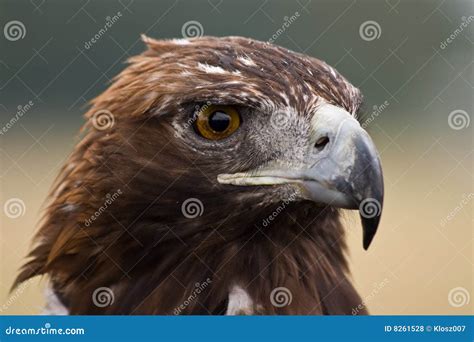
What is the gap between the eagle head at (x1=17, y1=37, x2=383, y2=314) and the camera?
233 cm

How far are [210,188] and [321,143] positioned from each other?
0.39 meters

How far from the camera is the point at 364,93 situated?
334 cm

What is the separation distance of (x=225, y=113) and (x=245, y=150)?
0.13 m

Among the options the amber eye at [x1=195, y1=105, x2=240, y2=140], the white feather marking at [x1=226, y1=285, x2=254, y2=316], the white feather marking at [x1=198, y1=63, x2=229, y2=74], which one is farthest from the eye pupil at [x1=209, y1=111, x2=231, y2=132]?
the white feather marking at [x1=226, y1=285, x2=254, y2=316]

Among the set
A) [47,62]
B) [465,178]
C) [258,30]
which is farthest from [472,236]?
[47,62]

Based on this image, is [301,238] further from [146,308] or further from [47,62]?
[47,62]

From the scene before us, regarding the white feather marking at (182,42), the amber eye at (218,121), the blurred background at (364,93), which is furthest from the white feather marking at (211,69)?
the blurred background at (364,93)

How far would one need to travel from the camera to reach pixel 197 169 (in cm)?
241

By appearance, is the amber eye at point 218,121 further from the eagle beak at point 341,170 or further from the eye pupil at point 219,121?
the eagle beak at point 341,170

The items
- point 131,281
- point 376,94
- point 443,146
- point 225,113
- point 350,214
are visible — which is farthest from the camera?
point 443,146

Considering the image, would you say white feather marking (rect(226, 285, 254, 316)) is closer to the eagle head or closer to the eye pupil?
the eagle head

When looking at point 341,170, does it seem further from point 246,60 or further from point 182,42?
point 182,42

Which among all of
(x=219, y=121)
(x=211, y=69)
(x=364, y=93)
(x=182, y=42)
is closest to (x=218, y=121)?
(x=219, y=121)

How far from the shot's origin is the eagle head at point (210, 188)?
91.6 inches
